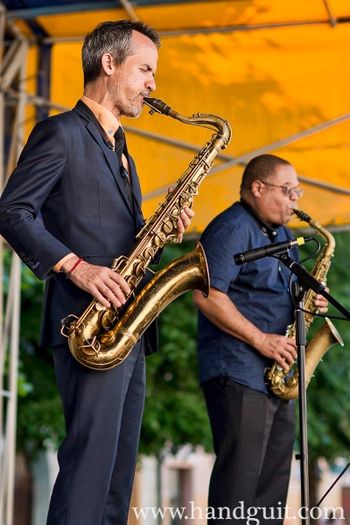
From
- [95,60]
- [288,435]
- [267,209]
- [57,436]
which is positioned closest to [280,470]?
[288,435]

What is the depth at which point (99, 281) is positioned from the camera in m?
3.30

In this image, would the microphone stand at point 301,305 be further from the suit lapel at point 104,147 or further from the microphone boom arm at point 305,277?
the suit lapel at point 104,147

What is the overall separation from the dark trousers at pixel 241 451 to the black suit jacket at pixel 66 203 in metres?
1.18

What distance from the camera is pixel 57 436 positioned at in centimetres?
1230

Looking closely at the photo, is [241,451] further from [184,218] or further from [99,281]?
[99,281]

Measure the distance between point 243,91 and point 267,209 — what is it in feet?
5.85

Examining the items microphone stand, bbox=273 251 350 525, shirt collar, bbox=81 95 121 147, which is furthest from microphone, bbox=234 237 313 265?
shirt collar, bbox=81 95 121 147

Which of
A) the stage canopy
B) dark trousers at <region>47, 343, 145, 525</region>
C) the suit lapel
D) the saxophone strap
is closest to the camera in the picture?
dark trousers at <region>47, 343, 145, 525</region>

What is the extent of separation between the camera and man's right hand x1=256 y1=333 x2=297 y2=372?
4.52m

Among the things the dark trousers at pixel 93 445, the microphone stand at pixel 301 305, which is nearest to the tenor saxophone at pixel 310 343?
the microphone stand at pixel 301 305

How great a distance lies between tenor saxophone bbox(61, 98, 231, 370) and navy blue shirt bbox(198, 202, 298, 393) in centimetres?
58

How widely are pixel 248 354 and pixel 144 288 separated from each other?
105 centimetres

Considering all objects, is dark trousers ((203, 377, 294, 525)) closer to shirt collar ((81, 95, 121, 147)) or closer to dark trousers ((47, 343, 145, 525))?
dark trousers ((47, 343, 145, 525))

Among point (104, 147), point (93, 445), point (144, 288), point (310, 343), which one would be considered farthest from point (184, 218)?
point (310, 343)
